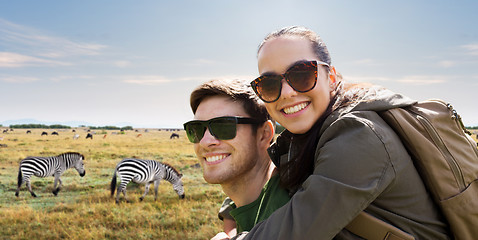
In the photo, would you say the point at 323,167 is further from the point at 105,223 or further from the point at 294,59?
the point at 105,223

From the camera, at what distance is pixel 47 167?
645 inches

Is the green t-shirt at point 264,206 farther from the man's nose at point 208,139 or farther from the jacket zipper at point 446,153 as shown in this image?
the jacket zipper at point 446,153

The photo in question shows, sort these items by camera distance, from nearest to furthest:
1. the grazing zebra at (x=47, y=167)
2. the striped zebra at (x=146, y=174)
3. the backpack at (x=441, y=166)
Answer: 1. the backpack at (x=441, y=166)
2. the striped zebra at (x=146, y=174)
3. the grazing zebra at (x=47, y=167)

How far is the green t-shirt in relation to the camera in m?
2.36

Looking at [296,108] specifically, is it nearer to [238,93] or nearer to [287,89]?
[287,89]

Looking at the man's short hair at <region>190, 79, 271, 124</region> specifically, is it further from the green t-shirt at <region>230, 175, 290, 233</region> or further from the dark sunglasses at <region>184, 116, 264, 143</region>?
the green t-shirt at <region>230, 175, 290, 233</region>

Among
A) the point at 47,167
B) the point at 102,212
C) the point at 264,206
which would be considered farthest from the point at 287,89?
the point at 47,167

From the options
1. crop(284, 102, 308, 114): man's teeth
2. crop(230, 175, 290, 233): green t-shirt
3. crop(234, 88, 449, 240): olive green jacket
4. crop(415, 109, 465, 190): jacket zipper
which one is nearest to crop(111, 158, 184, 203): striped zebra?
crop(230, 175, 290, 233): green t-shirt

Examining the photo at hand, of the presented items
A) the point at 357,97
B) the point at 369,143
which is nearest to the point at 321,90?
the point at 357,97

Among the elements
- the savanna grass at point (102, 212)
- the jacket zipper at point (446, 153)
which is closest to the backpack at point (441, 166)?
the jacket zipper at point (446, 153)

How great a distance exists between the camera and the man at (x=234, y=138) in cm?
295

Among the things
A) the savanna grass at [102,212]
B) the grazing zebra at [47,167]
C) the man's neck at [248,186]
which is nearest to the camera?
the man's neck at [248,186]

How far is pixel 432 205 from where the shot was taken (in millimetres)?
1913

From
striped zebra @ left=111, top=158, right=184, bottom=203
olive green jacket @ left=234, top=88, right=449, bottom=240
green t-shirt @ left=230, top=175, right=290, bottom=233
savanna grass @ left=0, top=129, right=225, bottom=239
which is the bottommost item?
savanna grass @ left=0, top=129, right=225, bottom=239
